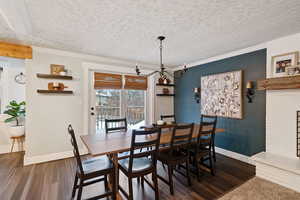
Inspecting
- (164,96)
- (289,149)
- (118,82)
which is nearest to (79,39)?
(118,82)

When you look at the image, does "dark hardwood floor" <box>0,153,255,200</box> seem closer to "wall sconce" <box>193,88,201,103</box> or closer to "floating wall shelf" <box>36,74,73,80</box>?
"wall sconce" <box>193,88,201,103</box>

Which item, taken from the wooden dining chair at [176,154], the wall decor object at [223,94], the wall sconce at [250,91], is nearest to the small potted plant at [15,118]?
the wooden dining chair at [176,154]

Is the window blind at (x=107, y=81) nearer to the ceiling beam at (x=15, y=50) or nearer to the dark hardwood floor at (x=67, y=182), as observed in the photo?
the ceiling beam at (x=15, y=50)

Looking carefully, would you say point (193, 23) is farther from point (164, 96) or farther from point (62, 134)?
point (62, 134)

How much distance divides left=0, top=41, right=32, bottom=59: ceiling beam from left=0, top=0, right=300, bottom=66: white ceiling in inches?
7.0

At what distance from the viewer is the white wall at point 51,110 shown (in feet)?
9.25

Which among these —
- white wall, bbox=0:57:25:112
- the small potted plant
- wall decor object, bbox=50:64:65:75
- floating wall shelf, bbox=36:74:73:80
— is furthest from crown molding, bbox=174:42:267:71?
white wall, bbox=0:57:25:112

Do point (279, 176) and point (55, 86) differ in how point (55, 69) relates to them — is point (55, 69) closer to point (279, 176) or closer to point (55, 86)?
point (55, 86)

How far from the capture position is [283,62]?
90.9 inches

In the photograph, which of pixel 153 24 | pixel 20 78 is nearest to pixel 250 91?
pixel 153 24

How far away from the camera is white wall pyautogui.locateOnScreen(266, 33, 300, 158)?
85.4 inches

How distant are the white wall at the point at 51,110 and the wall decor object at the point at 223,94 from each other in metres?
3.17

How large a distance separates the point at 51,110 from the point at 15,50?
1.35m

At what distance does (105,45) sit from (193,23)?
178cm
